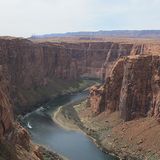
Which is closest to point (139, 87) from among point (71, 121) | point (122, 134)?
point (122, 134)

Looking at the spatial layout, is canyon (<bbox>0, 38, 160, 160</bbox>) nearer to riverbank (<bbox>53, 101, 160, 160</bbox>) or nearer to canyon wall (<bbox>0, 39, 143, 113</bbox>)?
canyon wall (<bbox>0, 39, 143, 113</bbox>)

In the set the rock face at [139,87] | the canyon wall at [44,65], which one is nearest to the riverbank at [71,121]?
the rock face at [139,87]

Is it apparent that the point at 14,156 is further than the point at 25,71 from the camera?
No

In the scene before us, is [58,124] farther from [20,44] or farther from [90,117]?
[20,44]

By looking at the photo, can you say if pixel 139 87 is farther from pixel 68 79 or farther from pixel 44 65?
pixel 68 79

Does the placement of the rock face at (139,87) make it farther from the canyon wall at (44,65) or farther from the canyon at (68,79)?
the canyon wall at (44,65)

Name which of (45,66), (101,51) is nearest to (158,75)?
(45,66)
